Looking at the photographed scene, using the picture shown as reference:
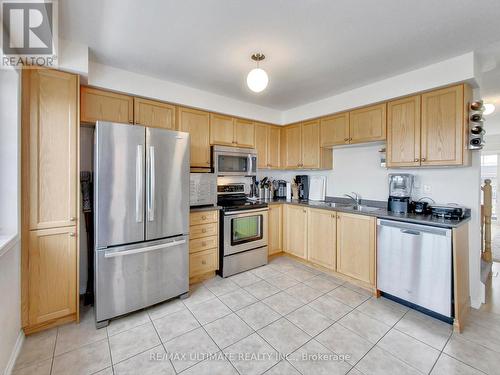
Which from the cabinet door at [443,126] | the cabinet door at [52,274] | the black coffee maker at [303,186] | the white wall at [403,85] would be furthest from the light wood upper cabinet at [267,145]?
the cabinet door at [52,274]

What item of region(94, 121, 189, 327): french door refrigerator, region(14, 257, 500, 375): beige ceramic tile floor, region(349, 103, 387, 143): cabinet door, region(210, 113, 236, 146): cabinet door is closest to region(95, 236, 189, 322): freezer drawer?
region(94, 121, 189, 327): french door refrigerator

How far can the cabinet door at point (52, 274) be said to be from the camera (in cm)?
195

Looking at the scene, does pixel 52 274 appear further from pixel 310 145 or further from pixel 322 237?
pixel 310 145

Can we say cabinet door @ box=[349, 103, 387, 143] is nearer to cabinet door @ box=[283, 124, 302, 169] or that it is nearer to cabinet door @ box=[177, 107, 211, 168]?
cabinet door @ box=[283, 124, 302, 169]

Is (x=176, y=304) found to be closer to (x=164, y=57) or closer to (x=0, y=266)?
(x=0, y=266)

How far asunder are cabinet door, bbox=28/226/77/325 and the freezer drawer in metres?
0.26

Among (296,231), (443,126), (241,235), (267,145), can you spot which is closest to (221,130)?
(267,145)

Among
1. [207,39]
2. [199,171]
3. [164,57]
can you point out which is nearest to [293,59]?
[207,39]

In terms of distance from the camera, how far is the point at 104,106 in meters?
2.51

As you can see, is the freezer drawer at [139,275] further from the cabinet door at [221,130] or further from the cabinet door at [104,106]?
the cabinet door at [221,130]

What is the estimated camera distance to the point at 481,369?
1.62 meters

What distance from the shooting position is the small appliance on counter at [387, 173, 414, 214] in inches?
104

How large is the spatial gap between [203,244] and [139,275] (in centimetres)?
87

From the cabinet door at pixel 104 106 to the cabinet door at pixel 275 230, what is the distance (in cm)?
229
